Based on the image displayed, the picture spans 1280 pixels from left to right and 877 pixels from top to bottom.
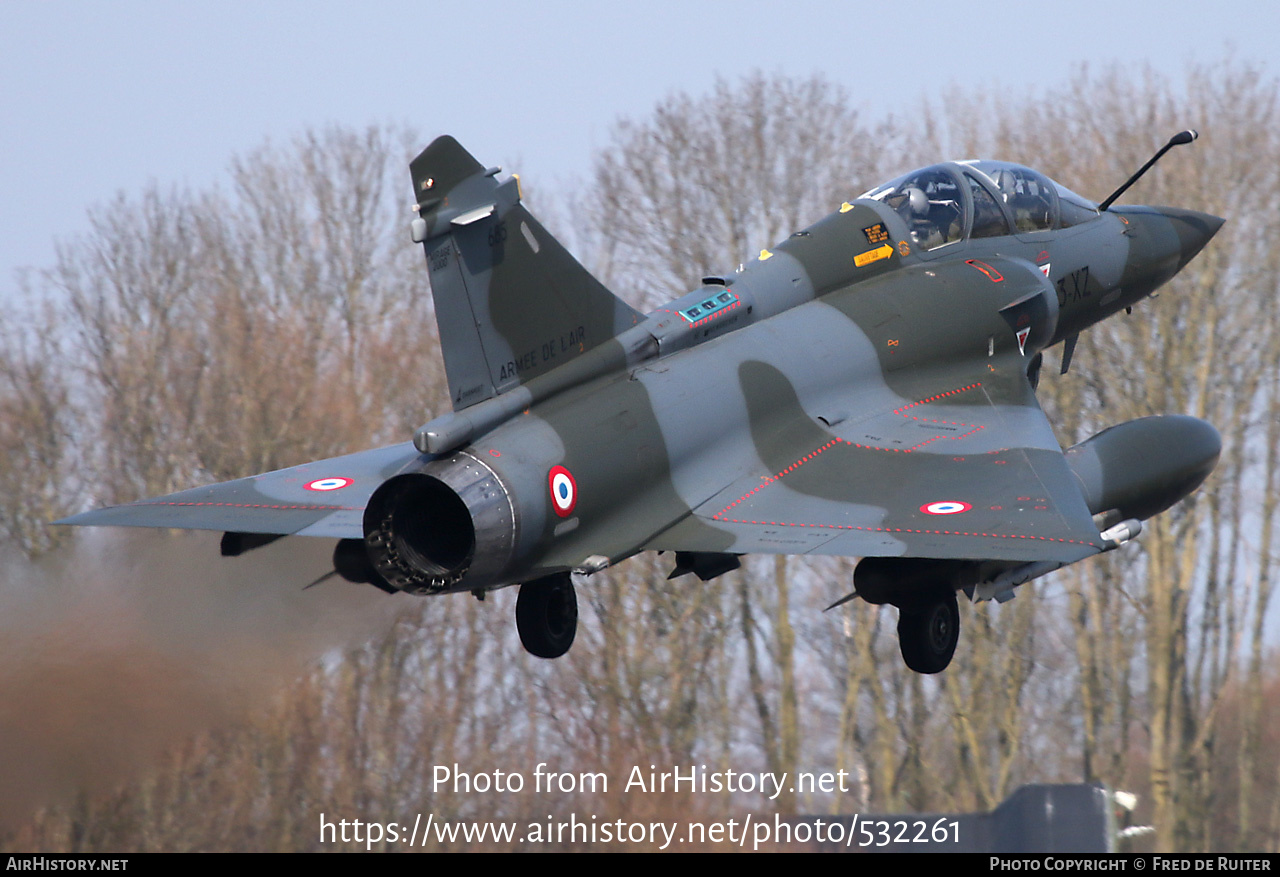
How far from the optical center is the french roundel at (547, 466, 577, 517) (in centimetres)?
1110

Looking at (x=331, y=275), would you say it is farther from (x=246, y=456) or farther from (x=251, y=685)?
(x=251, y=685)

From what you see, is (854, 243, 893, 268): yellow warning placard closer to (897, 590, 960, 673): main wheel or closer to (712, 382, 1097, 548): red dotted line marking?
(712, 382, 1097, 548): red dotted line marking

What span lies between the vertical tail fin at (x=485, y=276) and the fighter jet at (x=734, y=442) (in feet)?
0.06

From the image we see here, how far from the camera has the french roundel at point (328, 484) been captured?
12.4 meters

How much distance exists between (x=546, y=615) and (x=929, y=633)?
9.96 ft

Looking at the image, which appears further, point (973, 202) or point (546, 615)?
point (973, 202)

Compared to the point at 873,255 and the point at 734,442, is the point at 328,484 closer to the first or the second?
the point at 734,442

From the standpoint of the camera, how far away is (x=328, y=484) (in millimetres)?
12430

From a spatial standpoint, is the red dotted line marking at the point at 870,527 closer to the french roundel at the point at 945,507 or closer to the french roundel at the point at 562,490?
the french roundel at the point at 945,507

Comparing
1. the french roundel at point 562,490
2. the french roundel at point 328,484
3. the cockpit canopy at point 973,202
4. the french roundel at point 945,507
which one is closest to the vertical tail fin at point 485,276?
the french roundel at point 562,490

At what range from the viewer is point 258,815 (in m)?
23.8

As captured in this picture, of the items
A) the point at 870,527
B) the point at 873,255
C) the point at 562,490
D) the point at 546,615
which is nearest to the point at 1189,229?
the point at 873,255

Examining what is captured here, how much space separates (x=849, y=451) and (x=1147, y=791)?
24162 mm

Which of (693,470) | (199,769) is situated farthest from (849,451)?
(199,769)
